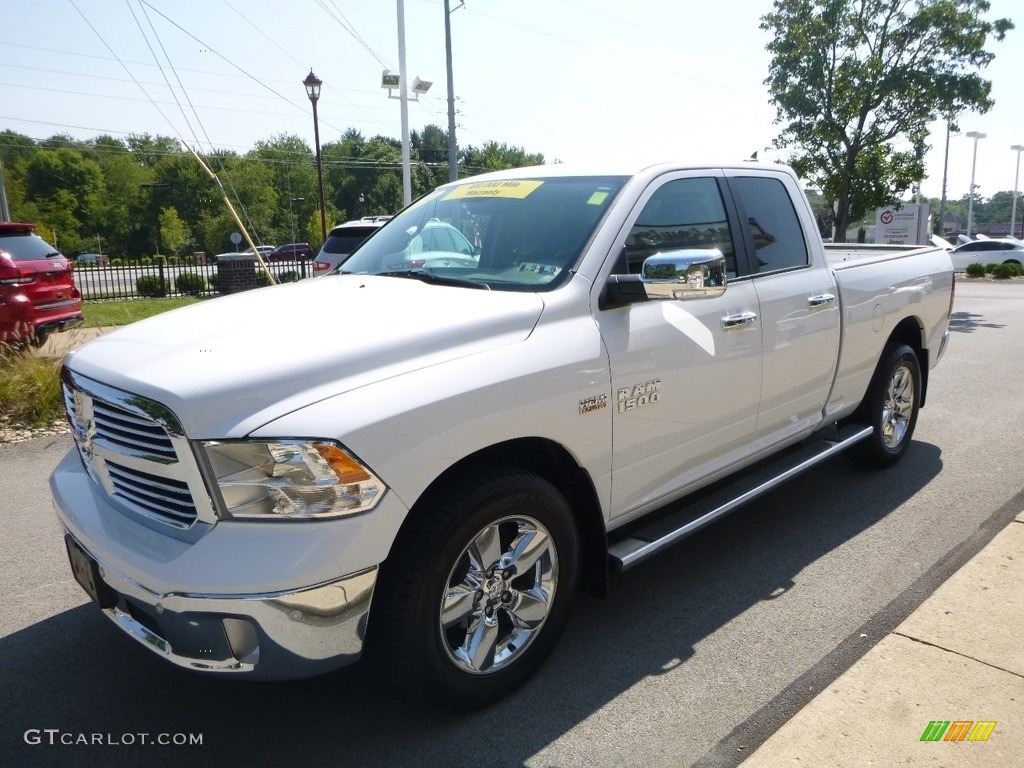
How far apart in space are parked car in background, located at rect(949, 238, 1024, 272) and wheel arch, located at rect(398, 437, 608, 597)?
30048 millimetres

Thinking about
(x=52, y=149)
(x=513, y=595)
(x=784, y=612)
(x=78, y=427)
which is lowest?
(x=784, y=612)

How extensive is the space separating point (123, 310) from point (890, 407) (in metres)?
13.8

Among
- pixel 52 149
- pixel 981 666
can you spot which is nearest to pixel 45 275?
pixel 981 666

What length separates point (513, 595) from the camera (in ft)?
9.09

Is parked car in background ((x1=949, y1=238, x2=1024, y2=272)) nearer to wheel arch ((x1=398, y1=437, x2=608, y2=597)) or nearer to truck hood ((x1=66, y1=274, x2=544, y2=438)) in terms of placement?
wheel arch ((x1=398, y1=437, x2=608, y2=597))

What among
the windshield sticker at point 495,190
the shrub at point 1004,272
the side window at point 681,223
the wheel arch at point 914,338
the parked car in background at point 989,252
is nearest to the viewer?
the side window at point 681,223

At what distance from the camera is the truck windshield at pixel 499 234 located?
3.19 meters

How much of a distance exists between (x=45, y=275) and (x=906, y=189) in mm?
16237

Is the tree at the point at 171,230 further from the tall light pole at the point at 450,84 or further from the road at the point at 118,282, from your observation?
the tall light pole at the point at 450,84

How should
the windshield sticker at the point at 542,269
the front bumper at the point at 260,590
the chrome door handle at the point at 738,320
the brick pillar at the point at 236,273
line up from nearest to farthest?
the front bumper at the point at 260,590 < the windshield sticker at the point at 542,269 < the chrome door handle at the point at 738,320 < the brick pillar at the point at 236,273

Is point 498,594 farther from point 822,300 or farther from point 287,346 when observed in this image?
point 822,300

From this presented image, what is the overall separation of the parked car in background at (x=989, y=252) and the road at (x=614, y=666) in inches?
1113

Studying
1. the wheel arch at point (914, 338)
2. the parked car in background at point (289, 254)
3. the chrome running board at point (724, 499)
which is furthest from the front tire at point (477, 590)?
the parked car in background at point (289, 254)

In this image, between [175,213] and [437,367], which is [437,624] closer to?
[437,367]
